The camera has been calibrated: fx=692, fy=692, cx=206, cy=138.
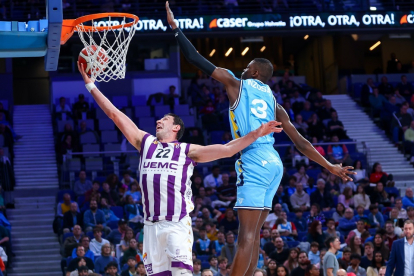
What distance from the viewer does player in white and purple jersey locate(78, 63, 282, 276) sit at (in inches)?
247

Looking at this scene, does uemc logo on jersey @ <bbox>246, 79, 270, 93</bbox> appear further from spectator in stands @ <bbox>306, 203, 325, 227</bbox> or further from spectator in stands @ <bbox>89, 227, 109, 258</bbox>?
spectator in stands @ <bbox>306, 203, 325, 227</bbox>

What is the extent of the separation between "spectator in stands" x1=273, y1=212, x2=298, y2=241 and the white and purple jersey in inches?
367

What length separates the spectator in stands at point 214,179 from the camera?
18.2 m

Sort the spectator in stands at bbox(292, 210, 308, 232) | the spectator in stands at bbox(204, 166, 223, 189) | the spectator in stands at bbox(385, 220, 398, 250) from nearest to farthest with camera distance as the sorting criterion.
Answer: the spectator in stands at bbox(385, 220, 398, 250) < the spectator in stands at bbox(292, 210, 308, 232) < the spectator in stands at bbox(204, 166, 223, 189)

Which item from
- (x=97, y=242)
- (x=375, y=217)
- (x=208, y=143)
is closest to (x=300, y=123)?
(x=208, y=143)

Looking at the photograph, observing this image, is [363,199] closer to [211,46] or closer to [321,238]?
[321,238]

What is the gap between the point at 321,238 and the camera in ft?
50.2

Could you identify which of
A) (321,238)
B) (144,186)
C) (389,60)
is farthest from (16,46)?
(389,60)

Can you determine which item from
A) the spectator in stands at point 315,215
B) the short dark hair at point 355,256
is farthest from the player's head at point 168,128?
the spectator in stands at point 315,215

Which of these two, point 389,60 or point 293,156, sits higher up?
point 389,60

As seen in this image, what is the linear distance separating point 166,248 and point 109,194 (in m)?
10.9

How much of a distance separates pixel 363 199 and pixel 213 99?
7.42 meters

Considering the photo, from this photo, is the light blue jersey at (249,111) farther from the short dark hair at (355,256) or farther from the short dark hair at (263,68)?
the short dark hair at (355,256)

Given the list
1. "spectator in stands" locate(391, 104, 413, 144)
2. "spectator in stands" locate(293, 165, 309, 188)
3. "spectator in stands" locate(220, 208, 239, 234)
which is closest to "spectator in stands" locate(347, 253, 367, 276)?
"spectator in stands" locate(220, 208, 239, 234)
